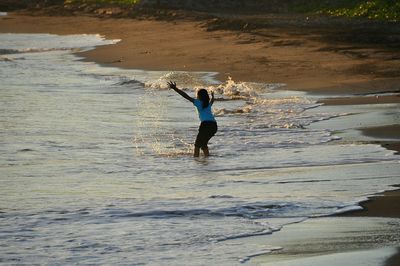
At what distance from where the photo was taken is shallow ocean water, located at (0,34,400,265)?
859 centimetres

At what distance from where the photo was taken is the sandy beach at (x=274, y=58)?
19.8 meters

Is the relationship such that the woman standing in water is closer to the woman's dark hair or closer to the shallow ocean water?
the woman's dark hair

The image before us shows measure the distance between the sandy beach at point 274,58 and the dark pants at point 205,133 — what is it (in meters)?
2.14

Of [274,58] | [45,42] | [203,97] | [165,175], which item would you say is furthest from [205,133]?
[45,42]

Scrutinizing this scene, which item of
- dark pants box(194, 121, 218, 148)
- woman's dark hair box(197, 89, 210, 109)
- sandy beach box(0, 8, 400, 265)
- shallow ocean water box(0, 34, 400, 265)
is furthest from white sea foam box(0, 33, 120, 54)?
dark pants box(194, 121, 218, 148)

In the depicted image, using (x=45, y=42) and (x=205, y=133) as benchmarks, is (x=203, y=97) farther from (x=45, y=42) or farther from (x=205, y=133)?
(x=45, y=42)

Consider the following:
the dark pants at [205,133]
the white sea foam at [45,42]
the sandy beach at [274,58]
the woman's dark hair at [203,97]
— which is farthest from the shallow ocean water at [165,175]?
the white sea foam at [45,42]

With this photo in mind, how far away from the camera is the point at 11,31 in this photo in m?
47.0

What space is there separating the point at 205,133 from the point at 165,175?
73.1 inches

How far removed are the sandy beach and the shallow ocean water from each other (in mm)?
919

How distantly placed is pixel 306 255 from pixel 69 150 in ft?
22.7

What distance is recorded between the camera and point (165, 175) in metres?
12.1

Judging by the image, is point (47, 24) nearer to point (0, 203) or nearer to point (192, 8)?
point (192, 8)

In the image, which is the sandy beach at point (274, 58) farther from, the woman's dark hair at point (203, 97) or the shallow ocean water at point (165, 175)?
the woman's dark hair at point (203, 97)
